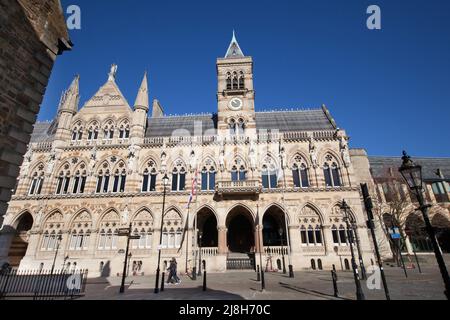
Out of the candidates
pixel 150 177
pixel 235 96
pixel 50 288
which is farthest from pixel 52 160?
pixel 235 96

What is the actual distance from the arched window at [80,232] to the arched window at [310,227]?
858 inches

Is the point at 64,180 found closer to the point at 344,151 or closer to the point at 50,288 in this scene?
the point at 50,288

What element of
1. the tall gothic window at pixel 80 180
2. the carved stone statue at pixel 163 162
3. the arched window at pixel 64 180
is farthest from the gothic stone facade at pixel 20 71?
the arched window at pixel 64 180

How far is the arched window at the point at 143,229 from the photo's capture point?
2381cm

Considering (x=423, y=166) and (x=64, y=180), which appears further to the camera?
(x=423, y=166)

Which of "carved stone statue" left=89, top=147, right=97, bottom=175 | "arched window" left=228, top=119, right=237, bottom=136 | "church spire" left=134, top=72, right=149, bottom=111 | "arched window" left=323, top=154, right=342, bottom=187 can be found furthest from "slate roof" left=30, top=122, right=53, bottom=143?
"arched window" left=323, top=154, right=342, bottom=187

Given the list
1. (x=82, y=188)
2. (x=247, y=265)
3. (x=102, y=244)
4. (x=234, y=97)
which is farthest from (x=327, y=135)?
(x=82, y=188)

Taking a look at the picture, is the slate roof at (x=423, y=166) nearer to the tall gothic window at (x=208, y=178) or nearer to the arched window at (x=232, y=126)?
the arched window at (x=232, y=126)

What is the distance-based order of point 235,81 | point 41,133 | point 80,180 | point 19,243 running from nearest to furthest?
point 19,243, point 80,180, point 235,81, point 41,133

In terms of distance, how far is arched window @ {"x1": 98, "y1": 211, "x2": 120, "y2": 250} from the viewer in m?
23.9

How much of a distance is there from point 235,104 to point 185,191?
12.7m

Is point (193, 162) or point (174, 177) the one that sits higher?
point (193, 162)

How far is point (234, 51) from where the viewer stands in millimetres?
35031
